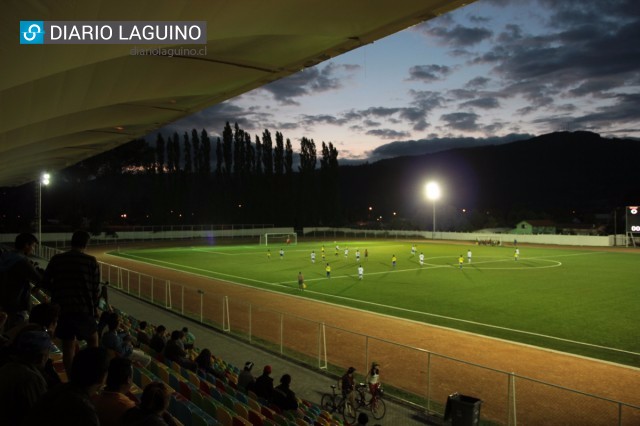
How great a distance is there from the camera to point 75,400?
2916 mm

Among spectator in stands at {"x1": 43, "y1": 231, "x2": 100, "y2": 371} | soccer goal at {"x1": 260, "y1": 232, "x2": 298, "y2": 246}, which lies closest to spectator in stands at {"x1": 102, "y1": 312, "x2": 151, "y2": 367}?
spectator in stands at {"x1": 43, "y1": 231, "x2": 100, "y2": 371}

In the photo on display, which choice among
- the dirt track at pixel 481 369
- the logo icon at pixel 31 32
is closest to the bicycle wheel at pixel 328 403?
the dirt track at pixel 481 369

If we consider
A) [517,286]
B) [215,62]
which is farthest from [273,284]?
[215,62]

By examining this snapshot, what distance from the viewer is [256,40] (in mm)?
5930

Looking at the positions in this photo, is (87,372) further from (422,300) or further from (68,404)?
(422,300)

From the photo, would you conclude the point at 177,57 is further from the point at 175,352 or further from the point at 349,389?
the point at 349,389

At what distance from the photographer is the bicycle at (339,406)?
9.71 m

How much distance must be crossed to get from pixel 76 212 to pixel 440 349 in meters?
67.6

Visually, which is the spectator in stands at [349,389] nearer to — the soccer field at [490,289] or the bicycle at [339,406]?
the bicycle at [339,406]

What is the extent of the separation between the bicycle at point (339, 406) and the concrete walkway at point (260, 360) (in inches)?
14.1

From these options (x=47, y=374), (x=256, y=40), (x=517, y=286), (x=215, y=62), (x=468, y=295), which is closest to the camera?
(x=47, y=374)

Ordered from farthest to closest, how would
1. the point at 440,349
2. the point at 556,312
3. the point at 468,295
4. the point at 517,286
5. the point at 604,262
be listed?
the point at 604,262 < the point at 517,286 < the point at 468,295 < the point at 556,312 < the point at 440,349

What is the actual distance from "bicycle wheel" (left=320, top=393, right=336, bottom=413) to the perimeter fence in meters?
1.51

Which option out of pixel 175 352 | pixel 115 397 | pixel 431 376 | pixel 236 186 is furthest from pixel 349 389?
pixel 236 186
